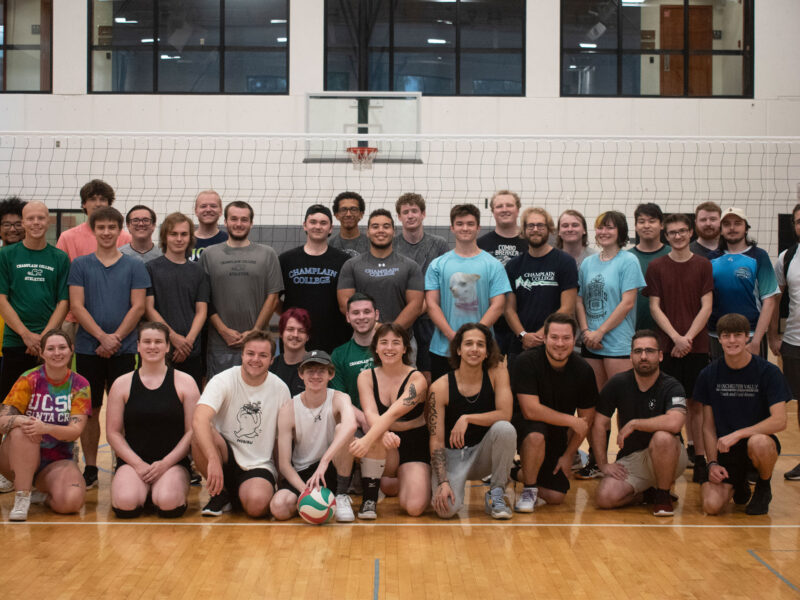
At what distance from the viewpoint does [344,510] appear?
528cm

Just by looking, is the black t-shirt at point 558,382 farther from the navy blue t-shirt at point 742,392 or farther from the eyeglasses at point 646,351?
the navy blue t-shirt at point 742,392

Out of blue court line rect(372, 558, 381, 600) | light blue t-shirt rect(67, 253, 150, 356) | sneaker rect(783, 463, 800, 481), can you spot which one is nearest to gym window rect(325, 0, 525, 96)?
light blue t-shirt rect(67, 253, 150, 356)

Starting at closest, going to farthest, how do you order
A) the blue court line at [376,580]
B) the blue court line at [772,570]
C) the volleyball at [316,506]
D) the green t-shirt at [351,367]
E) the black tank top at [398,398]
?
the blue court line at [376,580]
the blue court line at [772,570]
the volleyball at [316,506]
the black tank top at [398,398]
the green t-shirt at [351,367]

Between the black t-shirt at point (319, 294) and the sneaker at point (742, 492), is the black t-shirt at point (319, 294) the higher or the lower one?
the higher one

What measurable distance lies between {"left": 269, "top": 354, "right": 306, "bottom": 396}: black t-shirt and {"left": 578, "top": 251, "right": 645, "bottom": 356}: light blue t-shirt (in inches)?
83.1

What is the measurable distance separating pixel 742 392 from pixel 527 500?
1511 millimetres

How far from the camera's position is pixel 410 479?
5473 millimetres

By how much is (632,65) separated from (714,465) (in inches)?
420

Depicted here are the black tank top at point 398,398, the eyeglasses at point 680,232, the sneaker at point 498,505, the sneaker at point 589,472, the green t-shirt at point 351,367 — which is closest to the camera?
the sneaker at point 498,505

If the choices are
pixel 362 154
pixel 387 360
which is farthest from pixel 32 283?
pixel 362 154

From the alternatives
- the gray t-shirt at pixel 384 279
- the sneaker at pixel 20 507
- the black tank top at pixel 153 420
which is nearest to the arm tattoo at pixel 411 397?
the gray t-shirt at pixel 384 279

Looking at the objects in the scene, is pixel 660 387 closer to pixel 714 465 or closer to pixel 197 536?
pixel 714 465

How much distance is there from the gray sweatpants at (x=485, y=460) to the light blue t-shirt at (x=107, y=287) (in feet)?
7.64

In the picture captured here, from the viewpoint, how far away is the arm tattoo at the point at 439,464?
5.39 meters
